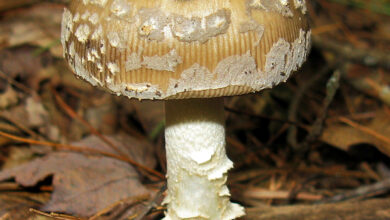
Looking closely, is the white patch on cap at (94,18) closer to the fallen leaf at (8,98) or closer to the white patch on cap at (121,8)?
the white patch on cap at (121,8)

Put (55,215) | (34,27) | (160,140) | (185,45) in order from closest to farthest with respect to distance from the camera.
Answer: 1. (185,45)
2. (55,215)
3. (160,140)
4. (34,27)

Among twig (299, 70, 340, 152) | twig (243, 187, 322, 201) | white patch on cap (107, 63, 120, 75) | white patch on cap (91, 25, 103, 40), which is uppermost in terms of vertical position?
white patch on cap (91, 25, 103, 40)

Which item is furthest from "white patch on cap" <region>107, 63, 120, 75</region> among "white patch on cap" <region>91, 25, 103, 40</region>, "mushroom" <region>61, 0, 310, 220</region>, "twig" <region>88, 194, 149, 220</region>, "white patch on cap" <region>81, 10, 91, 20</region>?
"twig" <region>88, 194, 149, 220</region>

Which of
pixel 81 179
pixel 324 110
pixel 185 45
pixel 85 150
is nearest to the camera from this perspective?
pixel 185 45

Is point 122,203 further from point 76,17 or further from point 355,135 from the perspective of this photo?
point 355,135

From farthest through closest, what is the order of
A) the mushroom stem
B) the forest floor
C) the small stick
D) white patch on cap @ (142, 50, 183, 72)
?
the forest floor, the small stick, the mushroom stem, white patch on cap @ (142, 50, 183, 72)

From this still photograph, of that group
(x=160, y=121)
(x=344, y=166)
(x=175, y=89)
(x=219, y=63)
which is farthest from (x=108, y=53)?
(x=344, y=166)

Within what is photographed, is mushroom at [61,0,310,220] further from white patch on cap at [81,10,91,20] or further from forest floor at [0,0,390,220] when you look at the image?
forest floor at [0,0,390,220]

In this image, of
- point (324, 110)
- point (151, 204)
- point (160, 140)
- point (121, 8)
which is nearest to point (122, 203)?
point (151, 204)

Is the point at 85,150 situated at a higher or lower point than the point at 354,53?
lower
